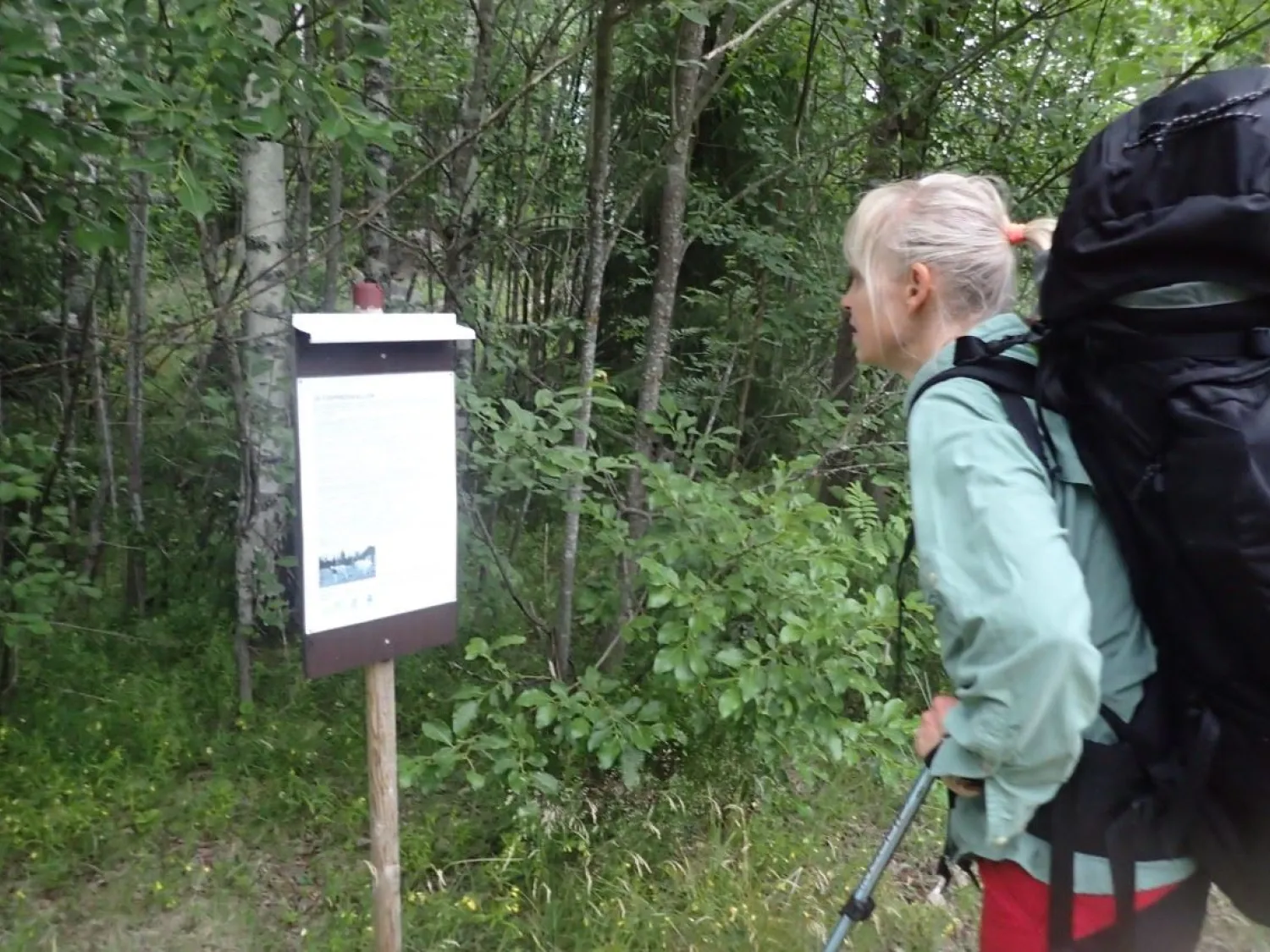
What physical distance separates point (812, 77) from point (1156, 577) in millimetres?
5040

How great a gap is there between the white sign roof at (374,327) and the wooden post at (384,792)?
2.50ft

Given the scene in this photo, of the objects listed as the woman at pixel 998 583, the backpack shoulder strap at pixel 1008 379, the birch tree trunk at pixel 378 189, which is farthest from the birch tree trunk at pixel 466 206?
the backpack shoulder strap at pixel 1008 379

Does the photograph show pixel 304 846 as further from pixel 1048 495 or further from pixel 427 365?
pixel 1048 495

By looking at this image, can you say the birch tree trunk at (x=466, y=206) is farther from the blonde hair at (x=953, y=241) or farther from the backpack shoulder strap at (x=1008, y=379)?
the backpack shoulder strap at (x=1008, y=379)

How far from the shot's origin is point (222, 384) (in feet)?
17.0

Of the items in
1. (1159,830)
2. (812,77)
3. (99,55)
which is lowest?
(1159,830)

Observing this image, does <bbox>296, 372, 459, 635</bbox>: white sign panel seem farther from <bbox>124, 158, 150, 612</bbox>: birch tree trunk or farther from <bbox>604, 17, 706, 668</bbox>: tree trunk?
<bbox>124, 158, 150, 612</bbox>: birch tree trunk

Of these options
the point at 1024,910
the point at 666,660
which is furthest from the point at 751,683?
the point at 1024,910

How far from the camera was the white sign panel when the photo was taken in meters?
1.97

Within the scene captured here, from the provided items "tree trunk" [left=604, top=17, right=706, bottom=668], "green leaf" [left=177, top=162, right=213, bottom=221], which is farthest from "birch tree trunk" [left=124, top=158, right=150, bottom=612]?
"tree trunk" [left=604, top=17, right=706, bottom=668]

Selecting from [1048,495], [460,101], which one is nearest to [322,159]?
[460,101]

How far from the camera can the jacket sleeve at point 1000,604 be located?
1.25 m

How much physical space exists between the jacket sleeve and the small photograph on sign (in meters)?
1.23

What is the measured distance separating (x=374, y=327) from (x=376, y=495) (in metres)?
0.37
